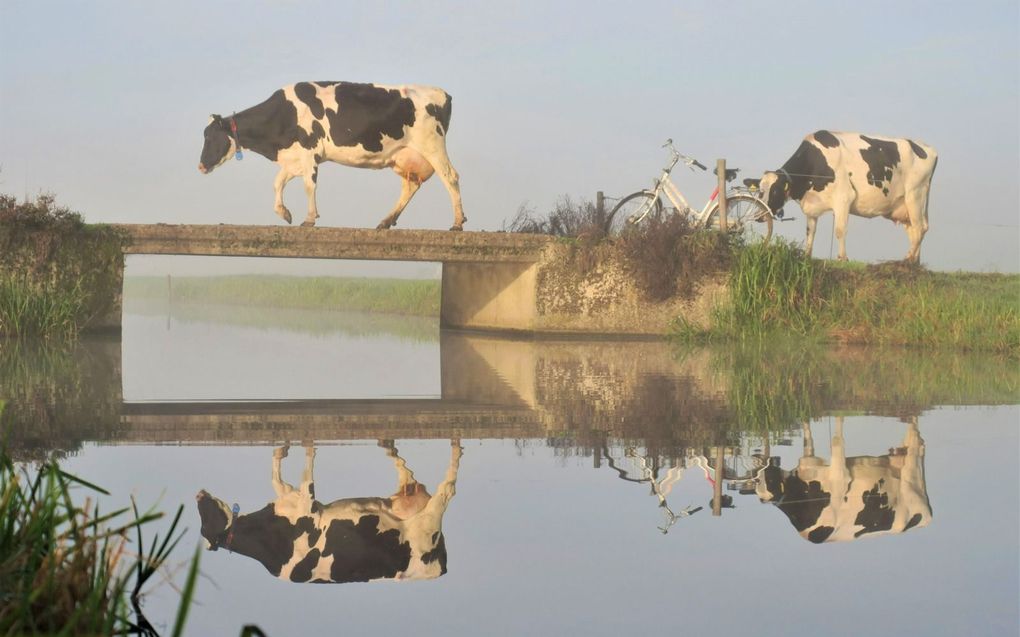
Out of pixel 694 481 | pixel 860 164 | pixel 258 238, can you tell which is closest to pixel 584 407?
pixel 694 481

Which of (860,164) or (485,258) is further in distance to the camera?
(860,164)

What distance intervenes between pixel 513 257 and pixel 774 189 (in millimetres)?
4749

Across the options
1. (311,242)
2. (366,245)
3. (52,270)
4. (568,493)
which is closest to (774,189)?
(366,245)

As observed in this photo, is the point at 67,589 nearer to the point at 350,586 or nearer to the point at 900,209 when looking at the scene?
the point at 350,586

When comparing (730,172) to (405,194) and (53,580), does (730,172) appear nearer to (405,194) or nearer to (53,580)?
(405,194)

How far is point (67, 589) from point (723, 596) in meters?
1.86

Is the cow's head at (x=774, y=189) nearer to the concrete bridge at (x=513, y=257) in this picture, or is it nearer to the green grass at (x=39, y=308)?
the concrete bridge at (x=513, y=257)

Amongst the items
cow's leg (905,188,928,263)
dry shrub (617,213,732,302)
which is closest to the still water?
dry shrub (617,213,732,302)

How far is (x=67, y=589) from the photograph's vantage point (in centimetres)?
270

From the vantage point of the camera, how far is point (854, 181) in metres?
20.1

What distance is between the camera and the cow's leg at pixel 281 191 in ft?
55.5

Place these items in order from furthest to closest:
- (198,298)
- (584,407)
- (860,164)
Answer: (198,298), (860,164), (584,407)

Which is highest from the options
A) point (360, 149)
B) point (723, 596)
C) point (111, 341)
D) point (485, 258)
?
point (360, 149)

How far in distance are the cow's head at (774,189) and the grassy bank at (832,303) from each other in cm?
200
